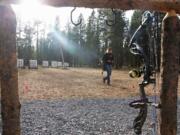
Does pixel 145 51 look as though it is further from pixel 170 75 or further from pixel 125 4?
pixel 125 4

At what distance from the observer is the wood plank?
432 centimetres

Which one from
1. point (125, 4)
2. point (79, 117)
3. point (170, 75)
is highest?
point (125, 4)

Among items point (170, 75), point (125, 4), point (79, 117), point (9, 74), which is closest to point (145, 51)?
point (170, 75)

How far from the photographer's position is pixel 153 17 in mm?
4965

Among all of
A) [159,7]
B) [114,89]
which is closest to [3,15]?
[159,7]

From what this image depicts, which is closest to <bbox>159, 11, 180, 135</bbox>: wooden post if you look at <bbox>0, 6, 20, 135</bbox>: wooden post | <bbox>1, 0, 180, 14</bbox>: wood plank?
<bbox>1, 0, 180, 14</bbox>: wood plank

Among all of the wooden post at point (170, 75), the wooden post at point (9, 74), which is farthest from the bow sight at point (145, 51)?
the wooden post at point (9, 74)

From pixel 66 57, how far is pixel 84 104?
74638mm

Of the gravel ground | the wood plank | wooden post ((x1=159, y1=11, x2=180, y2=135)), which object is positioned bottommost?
the gravel ground

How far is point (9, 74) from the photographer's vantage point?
4.14 metres

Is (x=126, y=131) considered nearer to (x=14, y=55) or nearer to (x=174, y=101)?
(x=174, y=101)

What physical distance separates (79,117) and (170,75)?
8.18 metres

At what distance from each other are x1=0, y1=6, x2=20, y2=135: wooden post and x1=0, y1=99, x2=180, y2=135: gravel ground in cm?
596

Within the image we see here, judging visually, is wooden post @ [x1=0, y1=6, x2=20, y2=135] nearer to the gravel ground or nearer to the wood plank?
the wood plank
